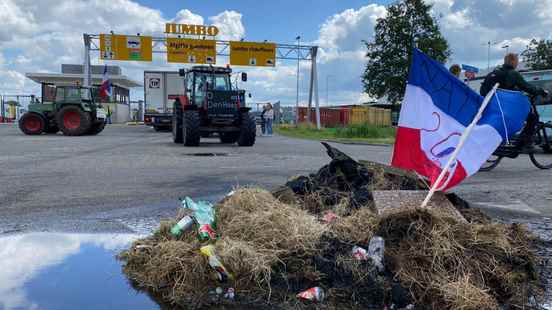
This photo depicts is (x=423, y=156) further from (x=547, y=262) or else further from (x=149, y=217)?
(x=149, y=217)

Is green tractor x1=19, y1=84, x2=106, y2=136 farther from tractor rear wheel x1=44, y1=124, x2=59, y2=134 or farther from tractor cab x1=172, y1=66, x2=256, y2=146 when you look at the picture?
tractor cab x1=172, y1=66, x2=256, y2=146

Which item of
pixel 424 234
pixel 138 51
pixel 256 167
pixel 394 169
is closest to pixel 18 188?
pixel 256 167

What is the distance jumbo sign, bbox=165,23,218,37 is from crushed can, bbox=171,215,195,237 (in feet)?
97.1

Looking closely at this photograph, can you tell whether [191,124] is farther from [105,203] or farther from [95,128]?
[95,128]

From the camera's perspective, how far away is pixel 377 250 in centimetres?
322

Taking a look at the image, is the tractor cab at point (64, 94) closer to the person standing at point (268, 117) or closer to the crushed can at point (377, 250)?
the person standing at point (268, 117)

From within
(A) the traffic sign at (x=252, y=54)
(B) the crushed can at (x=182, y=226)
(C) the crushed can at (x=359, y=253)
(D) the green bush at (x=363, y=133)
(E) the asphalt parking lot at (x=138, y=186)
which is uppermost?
(A) the traffic sign at (x=252, y=54)

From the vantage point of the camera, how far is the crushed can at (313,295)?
115 inches

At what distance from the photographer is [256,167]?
31.3 feet

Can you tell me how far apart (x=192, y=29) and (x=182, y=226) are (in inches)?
1181

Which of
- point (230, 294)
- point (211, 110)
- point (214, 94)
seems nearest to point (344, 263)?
point (230, 294)

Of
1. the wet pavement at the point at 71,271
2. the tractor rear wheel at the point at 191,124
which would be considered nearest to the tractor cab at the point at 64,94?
the tractor rear wheel at the point at 191,124

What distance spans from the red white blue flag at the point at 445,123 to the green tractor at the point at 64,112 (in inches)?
810

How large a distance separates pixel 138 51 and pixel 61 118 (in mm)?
10430
